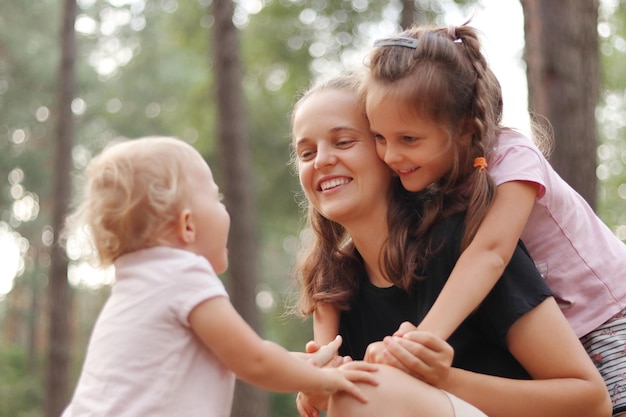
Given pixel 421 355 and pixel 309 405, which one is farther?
pixel 309 405

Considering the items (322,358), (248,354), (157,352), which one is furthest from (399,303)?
(157,352)

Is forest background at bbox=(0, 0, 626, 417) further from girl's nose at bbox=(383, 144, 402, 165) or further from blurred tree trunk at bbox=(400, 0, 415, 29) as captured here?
Answer: girl's nose at bbox=(383, 144, 402, 165)

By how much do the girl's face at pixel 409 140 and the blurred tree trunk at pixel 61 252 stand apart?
10.0m

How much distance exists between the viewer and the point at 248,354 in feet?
→ 6.43

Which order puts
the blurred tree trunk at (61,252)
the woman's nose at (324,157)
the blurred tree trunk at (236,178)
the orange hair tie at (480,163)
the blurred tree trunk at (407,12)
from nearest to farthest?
the orange hair tie at (480,163) → the woman's nose at (324,157) → the blurred tree trunk at (236,178) → the blurred tree trunk at (407,12) → the blurred tree trunk at (61,252)

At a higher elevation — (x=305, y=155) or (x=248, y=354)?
(x=305, y=155)

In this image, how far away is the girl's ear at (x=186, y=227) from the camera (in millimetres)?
2045

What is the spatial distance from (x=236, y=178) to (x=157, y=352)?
24.0 ft

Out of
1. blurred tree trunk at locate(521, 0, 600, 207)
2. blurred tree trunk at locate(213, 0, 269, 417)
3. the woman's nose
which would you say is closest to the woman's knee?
the woman's nose

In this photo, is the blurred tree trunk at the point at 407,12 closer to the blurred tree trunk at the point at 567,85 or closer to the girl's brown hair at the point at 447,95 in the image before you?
the blurred tree trunk at the point at 567,85

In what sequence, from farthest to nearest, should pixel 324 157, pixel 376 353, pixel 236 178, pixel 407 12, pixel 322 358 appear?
pixel 407 12 < pixel 236 178 < pixel 324 157 < pixel 322 358 < pixel 376 353

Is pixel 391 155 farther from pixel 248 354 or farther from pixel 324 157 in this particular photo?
pixel 248 354

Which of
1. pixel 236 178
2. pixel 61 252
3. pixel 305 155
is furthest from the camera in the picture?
pixel 61 252

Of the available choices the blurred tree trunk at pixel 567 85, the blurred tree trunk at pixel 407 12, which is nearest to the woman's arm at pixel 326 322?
the blurred tree trunk at pixel 567 85
